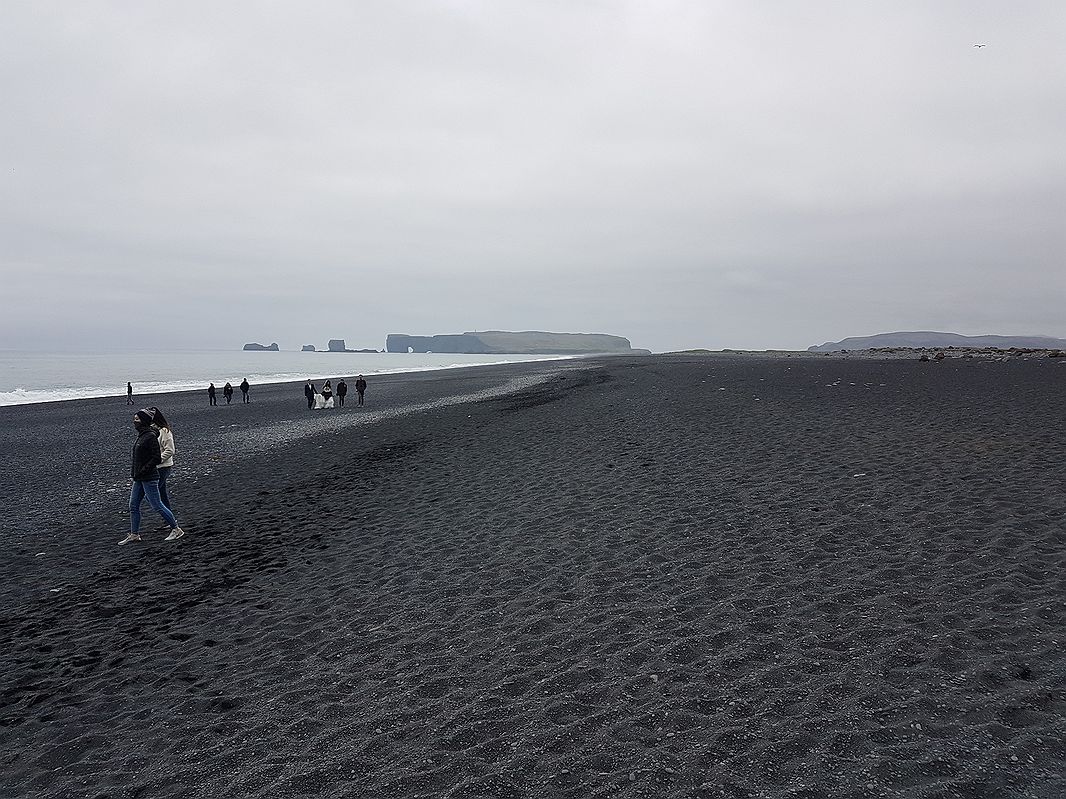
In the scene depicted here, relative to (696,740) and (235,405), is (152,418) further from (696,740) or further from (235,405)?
(235,405)

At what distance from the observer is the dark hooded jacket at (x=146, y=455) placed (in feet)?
38.2

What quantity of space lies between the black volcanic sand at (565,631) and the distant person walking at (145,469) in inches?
29.4

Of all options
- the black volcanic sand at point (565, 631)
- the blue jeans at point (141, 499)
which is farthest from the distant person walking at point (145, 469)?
the black volcanic sand at point (565, 631)

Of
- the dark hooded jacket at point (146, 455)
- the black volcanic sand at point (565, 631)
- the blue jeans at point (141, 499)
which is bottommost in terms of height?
the black volcanic sand at point (565, 631)

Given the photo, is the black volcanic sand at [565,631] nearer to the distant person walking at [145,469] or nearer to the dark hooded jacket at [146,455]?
the distant person walking at [145,469]

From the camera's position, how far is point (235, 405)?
1655 inches

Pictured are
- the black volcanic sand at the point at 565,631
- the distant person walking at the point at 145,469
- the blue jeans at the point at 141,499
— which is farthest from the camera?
the blue jeans at the point at 141,499

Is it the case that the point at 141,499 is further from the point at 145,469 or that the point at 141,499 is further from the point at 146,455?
the point at 146,455

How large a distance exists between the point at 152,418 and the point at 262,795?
9060mm

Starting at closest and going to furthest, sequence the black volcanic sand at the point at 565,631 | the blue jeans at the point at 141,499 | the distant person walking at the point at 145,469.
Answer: the black volcanic sand at the point at 565,631
the distant person walking at the point at 145,469
the blue jeans at the point at 141,499

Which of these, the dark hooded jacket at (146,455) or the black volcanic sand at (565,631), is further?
the dark hooded jacket at (146,455)

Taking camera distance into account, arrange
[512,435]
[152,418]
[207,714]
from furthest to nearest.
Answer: [512,435], [152,418], [207,714]

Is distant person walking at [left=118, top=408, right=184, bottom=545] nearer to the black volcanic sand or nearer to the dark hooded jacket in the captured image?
the dark hooded jacket

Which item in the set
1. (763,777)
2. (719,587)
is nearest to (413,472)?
(719,587)
